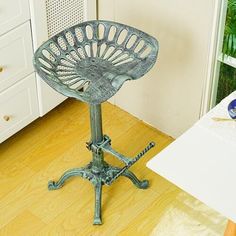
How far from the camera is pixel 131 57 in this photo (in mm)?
2131

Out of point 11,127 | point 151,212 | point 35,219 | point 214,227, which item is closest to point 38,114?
point 11,127

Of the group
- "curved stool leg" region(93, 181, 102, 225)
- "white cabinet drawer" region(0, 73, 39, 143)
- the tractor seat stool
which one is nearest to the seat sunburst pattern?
the tractor seat stool

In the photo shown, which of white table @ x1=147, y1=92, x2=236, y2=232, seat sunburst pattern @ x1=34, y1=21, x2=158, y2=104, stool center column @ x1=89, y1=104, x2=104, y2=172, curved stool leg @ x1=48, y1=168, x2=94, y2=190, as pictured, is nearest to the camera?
white table @ x1=147, y1=92, x2=236, y2=232

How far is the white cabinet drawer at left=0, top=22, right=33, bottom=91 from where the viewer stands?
2.24 meters

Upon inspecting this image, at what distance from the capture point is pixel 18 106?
8.07 feet

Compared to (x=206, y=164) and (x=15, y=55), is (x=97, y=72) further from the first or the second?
(x=206, y=164)

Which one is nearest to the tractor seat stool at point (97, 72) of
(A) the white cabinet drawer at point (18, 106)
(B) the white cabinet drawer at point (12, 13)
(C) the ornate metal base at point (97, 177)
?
(C) the ornate metal base at point (97, 177)

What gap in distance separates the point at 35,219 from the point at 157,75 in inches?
32.1

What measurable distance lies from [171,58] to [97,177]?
59 centimetres

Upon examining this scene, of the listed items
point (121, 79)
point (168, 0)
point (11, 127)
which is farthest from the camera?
point (11, 127)

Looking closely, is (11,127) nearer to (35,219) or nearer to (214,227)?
(35,219)

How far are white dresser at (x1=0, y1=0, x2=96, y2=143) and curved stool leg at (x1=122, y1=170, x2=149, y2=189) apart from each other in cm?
52

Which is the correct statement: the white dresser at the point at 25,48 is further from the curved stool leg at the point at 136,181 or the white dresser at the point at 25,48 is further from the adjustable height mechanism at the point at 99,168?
the curved stool leg at the point at 136,181

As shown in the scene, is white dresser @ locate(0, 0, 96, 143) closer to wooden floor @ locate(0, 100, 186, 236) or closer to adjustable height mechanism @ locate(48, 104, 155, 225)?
wooden floor @ locate(0, 100, 186, 236)
